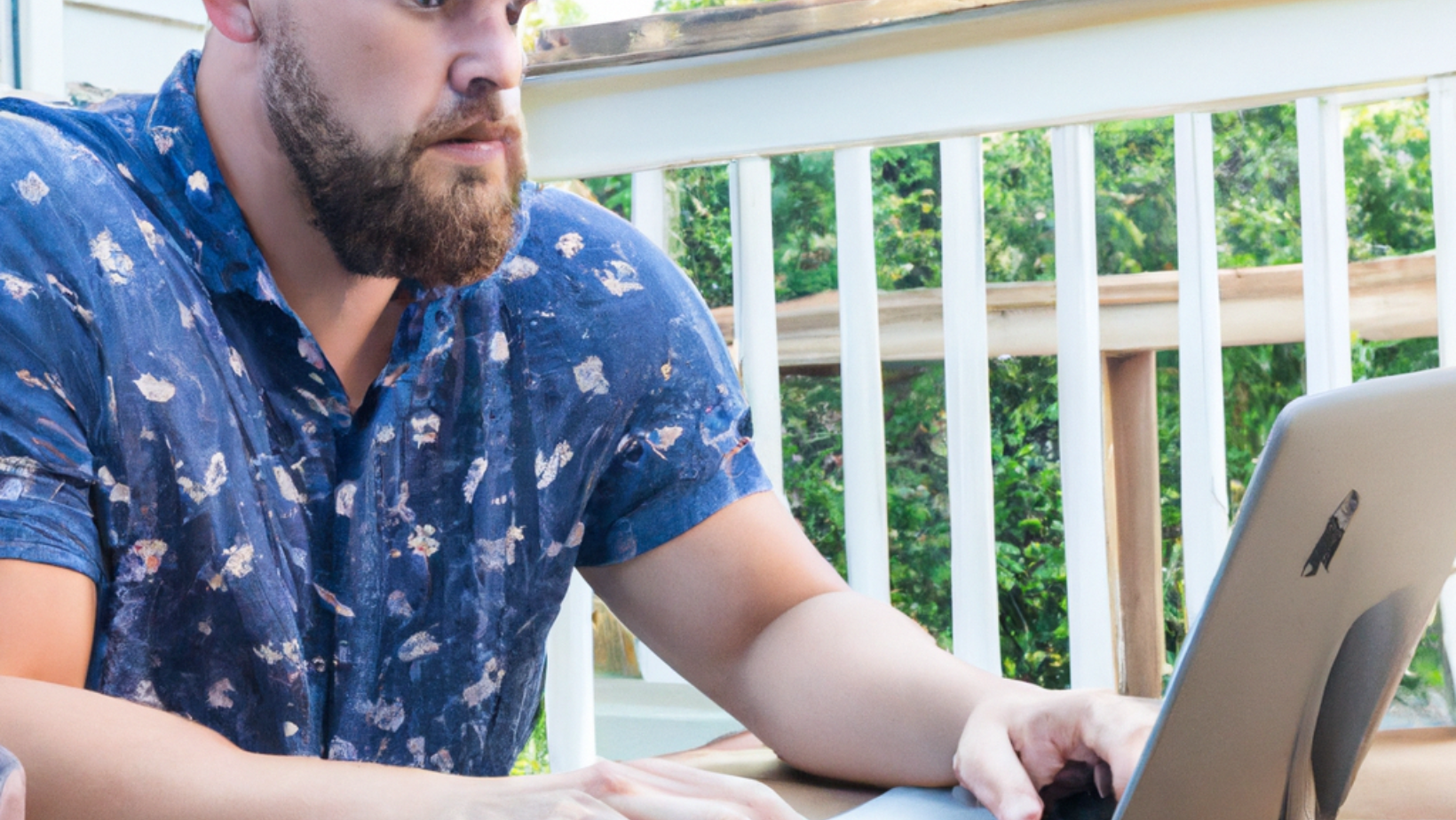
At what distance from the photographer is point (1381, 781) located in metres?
0.86

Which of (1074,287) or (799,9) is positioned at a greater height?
(799,9)

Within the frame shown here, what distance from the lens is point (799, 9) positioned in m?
1.46

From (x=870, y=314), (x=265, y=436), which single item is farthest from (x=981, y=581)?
(x=265, y=436)

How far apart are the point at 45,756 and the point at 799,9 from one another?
1.12 m

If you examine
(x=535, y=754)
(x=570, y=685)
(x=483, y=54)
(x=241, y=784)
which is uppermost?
(x=483, y=54)

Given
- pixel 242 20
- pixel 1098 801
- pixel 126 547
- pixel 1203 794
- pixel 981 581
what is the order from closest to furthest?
pixel 1203 794 < pixel 1098 801 < pixel 126 547 < pixel 242 20 < pixel 981 581

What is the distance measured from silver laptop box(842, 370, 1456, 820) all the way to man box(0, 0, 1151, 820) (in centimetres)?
11

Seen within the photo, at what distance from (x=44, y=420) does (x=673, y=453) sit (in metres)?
0.53

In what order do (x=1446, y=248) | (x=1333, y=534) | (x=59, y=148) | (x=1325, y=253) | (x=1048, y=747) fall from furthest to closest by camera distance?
(x=1325, y=253)
(x=1446, y=248)
(x=59, y=148)
(x=1048, y=747)
(x=1333, y=534)

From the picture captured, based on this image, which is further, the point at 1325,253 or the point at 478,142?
the point at 1325,253

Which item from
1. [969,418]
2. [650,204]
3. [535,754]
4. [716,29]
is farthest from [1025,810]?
[535,754]

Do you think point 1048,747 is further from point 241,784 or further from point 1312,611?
point 241,784

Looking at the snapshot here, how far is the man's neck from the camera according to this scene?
1047 mm

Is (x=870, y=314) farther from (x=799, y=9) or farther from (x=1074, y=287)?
(x=799, y=9)
